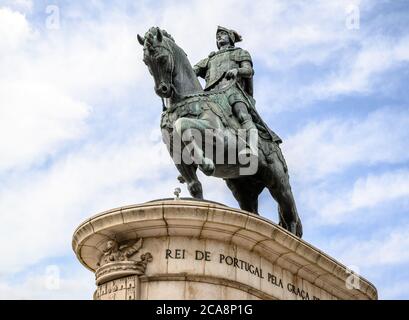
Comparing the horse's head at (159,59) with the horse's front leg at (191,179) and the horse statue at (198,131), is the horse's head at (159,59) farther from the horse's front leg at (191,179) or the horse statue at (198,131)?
the horse's front leg at (191,179)

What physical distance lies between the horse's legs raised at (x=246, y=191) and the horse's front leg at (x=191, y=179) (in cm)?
204

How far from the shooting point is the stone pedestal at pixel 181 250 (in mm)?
15898

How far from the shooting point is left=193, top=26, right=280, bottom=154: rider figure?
65.4 ft

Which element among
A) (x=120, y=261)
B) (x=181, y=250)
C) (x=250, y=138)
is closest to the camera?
(x=120, y=261)

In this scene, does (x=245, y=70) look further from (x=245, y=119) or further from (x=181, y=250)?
(x=181, y=250)

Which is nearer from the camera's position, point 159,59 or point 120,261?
point 120,261

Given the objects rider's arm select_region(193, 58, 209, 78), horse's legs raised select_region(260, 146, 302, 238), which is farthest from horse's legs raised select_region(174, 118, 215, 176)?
rider's arm select_region(193, 58, 209, 78)

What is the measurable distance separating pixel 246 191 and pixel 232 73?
267 cm

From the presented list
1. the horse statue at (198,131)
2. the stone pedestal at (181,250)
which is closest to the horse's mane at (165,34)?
the horse statue at (198,131)

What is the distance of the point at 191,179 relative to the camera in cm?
1859

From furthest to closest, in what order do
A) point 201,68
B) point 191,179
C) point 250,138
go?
1. point 201,68
2. point 250,138
3. point 191,179

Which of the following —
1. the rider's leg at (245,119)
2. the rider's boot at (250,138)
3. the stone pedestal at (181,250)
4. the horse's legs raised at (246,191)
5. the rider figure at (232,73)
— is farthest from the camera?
the horse's legs raised at (246,191)

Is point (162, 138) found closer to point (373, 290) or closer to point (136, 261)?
point (136, 261)

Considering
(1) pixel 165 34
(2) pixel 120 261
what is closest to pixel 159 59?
(1) pixel 165 34
